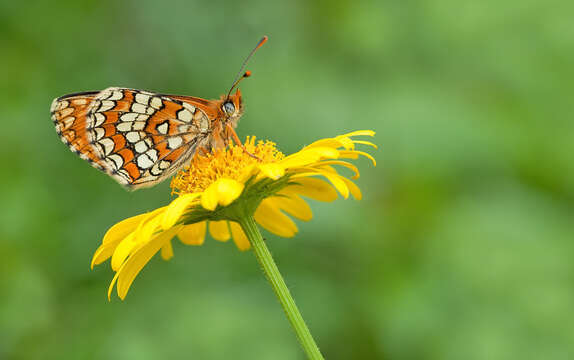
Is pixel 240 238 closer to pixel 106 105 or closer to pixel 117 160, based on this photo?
pixel 117 160

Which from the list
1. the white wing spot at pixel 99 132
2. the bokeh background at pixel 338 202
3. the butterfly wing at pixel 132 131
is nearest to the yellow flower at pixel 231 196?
the butterfly wing at pixel 132 131

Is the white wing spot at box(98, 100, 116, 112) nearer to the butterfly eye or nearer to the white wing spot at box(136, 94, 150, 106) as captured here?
the white wing spot at box(136, 94, 150, 106)

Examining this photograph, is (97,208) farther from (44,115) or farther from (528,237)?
(528,237)

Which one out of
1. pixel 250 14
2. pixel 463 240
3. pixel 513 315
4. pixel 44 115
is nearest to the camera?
pixel 513 315

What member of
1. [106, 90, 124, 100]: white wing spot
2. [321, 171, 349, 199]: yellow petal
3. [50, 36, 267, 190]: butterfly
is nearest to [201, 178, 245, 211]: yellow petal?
[321, 171, 349, 199]: yellow petal

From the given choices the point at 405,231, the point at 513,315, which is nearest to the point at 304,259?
the point at 405,231

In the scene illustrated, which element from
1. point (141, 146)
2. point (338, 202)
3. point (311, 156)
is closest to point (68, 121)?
point (141, 146)

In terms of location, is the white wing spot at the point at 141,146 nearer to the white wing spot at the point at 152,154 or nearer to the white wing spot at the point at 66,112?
the white wing spot at the point at 152,154

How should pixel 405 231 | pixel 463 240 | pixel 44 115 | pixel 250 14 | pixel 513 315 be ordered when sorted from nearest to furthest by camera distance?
1. pixel 513 315
2. pixel 463 240
3. pixel 405 231
4. pixel 44 115
5. pixel 250 14
